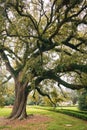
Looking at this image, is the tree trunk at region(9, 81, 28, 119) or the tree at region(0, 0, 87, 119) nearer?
the tree at region(0, 0, 87, 119)

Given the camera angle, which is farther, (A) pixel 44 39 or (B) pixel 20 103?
(B) pixel 20 103

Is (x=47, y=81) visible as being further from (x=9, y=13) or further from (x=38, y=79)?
(x=9, y=13)

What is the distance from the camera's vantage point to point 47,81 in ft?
87.0

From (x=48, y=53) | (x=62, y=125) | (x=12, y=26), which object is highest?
(x=12, y=26)

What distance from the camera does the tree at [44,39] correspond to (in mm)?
20656

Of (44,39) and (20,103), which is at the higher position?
(44,39)

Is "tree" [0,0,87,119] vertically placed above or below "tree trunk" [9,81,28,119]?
above

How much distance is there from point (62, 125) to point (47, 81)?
19.3ft

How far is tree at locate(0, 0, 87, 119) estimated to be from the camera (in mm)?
20656

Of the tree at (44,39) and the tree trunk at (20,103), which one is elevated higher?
the tree at (44,39)

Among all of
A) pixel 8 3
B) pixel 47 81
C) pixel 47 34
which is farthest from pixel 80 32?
pixel 8 3

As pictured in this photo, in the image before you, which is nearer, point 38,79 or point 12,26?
point 12,26

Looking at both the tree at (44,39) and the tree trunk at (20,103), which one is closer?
the tree at (44,39)

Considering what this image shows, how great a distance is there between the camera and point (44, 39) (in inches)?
870
